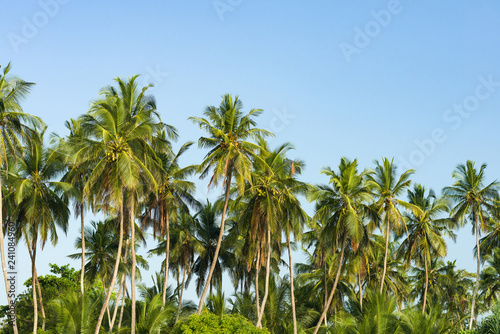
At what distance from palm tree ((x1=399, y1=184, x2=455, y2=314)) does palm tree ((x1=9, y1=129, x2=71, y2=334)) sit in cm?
2685

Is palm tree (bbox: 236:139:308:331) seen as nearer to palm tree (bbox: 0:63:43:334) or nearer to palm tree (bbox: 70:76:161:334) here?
palm tree (bbox: 70:76:161:334)

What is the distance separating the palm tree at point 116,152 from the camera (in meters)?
28.4

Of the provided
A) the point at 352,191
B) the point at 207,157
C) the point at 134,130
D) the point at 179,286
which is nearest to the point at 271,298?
the point at 179,286

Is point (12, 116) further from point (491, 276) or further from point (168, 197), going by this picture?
point (491, 276)

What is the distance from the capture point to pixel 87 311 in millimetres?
29062

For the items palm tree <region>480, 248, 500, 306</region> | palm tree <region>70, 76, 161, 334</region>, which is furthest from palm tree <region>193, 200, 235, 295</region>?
palm tree <region>480, 248, 500, 306</region>

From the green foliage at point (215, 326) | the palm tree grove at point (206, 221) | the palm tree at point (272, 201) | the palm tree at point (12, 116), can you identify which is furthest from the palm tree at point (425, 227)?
the palm tree at point (12, 116)

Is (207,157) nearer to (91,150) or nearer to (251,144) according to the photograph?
(251,144)

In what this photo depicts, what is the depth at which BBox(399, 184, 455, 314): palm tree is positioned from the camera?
46.4 meters

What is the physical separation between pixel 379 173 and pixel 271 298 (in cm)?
1171

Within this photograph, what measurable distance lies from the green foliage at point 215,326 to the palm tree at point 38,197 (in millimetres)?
8940

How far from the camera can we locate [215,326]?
28.0 metres

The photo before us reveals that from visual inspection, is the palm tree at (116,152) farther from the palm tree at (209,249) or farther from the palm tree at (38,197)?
the palm tree at (209,249)

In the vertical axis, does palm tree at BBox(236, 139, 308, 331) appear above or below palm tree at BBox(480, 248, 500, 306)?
above
